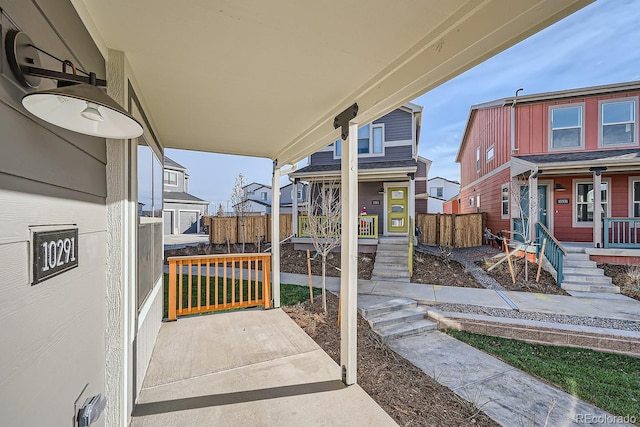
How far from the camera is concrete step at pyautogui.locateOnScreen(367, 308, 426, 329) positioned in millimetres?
4230

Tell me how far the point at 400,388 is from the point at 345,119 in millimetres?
2741

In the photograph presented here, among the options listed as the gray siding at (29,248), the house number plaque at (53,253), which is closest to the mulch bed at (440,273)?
the gray siding at (29,248)

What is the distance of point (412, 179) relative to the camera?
368 inches

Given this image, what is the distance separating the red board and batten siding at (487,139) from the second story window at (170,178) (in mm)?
20066

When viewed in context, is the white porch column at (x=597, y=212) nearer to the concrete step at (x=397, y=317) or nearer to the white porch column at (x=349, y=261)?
the concrete step at (x=397, y=317)

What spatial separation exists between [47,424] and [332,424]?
1.81 metres

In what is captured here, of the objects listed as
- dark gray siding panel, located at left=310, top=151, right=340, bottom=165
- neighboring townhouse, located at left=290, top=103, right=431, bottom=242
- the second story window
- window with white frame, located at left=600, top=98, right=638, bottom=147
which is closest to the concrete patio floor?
neighboring townhouse, located at left=290, top=103, right=431, bottom=242

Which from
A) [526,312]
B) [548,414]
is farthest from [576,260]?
[548,414]

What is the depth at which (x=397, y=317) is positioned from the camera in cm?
440

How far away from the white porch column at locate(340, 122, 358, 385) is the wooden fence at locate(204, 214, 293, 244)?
30.5 ft

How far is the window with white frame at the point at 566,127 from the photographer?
28.8 feet

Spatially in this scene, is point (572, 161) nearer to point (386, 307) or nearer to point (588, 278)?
point (588, 278)

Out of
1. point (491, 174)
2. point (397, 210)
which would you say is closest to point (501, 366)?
point (397, 210)

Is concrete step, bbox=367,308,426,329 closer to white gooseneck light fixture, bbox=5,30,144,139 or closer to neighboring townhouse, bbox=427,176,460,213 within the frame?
white gooseneck light fixture, bbox=5,30,144,139
